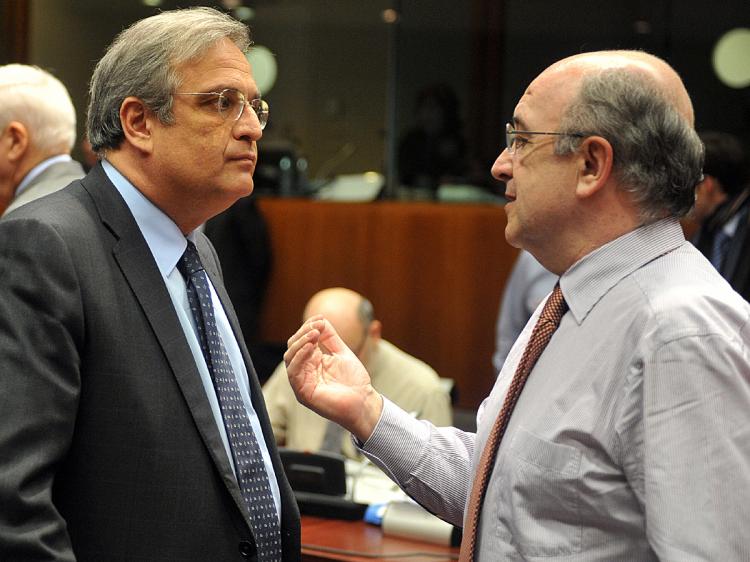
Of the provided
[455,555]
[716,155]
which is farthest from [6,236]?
[716,155]

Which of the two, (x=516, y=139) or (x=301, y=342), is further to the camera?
(x=301, y=342)

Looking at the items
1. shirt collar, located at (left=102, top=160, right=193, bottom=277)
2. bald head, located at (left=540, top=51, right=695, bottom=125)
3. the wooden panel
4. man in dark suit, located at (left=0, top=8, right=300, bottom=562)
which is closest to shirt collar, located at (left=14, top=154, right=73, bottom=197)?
man in dark suit, located at (left=0, top=8, right=300, bottom=562)

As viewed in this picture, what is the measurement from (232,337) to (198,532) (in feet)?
1.41

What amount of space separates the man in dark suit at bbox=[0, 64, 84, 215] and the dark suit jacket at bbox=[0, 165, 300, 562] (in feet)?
4.00

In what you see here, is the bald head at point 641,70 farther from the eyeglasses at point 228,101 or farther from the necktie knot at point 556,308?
the eyeglasses at point 228,101

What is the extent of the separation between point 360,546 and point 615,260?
1.48 m

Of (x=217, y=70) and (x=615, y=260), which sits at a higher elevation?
(x=217, y=70)

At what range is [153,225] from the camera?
198 centimetres

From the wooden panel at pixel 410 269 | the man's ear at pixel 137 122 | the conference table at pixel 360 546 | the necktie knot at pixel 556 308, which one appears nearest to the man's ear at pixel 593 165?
the necktie knot at pixel 556 308

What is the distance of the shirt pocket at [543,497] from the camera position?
5.18 feet

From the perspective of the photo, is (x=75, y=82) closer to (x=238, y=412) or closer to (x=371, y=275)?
(x=371, y=275)

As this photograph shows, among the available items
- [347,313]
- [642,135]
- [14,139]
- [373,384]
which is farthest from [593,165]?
[373,384]

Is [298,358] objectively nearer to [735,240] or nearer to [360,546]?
[360,546]

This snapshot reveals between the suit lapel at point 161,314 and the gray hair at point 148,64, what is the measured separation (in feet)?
0.59
